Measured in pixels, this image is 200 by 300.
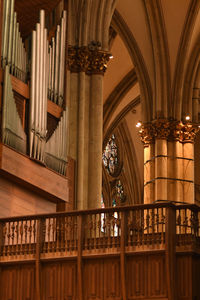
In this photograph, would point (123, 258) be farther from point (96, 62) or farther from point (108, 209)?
point (96, 62)

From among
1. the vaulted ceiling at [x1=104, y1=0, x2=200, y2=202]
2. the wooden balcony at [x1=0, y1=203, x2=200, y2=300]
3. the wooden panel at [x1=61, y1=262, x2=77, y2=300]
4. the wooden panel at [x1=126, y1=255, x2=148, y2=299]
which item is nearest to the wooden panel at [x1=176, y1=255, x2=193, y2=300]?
the wooden balcony at [x1=0, y1=203, x2=200, y2=300]

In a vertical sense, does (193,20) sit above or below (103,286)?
above

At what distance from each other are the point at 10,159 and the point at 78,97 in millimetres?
4793

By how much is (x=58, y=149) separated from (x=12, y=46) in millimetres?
1974

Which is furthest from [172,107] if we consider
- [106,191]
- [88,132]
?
[106,191]

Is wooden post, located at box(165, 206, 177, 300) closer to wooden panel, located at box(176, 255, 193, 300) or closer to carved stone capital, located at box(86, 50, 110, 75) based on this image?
wooden panel, located at box(176, 255, 193, 300)

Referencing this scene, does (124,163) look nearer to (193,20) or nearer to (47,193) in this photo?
(193,20)

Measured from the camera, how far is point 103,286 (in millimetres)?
13117

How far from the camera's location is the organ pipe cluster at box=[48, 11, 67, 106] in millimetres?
15477

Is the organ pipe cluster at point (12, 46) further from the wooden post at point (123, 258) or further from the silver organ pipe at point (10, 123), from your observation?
the wooden post at point (123, 258)

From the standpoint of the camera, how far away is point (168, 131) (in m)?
23.8

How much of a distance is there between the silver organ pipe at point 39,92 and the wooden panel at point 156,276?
2.85m

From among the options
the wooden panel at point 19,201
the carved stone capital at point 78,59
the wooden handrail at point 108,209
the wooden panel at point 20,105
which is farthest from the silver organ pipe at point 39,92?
the carved stone capital at point 78,59

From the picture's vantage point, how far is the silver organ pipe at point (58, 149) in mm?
15023
